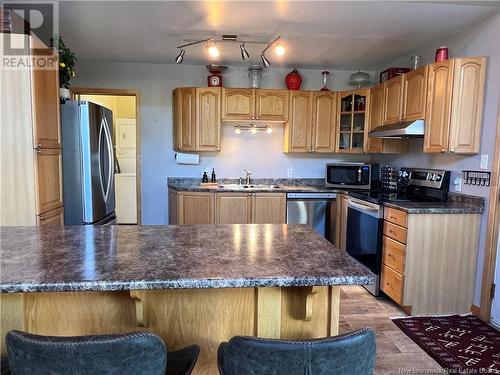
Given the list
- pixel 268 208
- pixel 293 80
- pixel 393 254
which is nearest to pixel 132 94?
pixel 293 80

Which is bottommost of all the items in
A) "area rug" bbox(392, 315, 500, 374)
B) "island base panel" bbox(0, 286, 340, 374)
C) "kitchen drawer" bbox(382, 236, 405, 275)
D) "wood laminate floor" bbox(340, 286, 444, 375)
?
"wood laminate floor" bbox(340, 286, 444, 375)

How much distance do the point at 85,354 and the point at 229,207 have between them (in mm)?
A: 3251

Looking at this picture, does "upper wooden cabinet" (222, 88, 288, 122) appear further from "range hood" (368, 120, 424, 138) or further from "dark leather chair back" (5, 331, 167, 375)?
"dark leather chair back" (5, 331, 167, 375)

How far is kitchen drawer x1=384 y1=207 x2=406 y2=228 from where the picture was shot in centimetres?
286

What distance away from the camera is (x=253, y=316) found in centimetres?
145

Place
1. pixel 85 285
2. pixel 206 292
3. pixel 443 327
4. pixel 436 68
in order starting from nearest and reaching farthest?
1. pixel 85 285
2. pixel 206 292
3. pixel 443 327
4. pixel 436 68

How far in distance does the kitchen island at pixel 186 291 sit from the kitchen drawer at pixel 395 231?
5.12 ft

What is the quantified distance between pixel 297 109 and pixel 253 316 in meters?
3.42

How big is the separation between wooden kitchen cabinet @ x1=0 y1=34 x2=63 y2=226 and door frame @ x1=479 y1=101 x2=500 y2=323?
3447 mm

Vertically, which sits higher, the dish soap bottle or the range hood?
the range hood

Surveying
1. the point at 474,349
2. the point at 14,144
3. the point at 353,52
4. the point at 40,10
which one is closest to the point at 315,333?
the point at 474,349

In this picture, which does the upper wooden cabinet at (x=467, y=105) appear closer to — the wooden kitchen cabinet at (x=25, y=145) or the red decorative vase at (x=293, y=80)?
the red decorative vase at (x=293, y=80)

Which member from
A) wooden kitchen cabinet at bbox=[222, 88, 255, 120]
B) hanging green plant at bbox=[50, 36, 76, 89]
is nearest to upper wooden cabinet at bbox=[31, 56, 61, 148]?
hanging green plant at bbox=[50, 36, 76, 89]

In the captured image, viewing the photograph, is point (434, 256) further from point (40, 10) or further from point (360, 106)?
point (40, 10)
